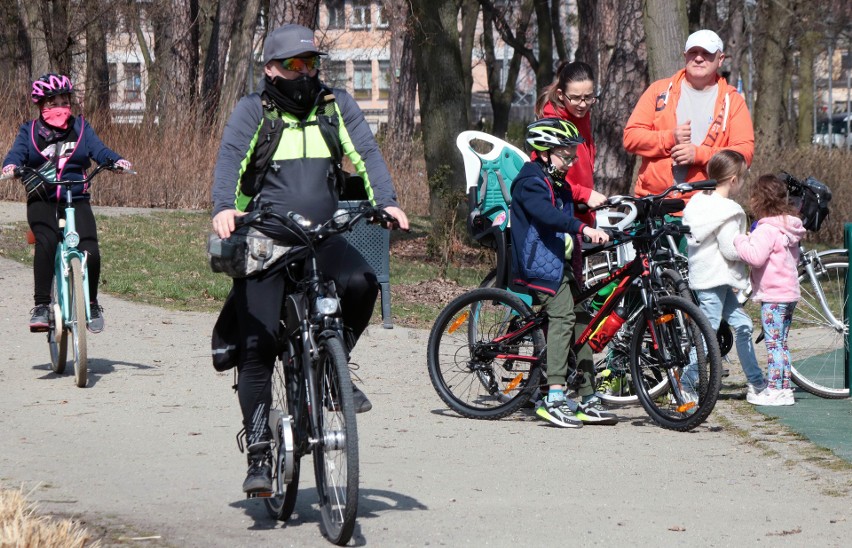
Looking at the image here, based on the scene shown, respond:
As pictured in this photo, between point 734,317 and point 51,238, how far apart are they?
4399mm

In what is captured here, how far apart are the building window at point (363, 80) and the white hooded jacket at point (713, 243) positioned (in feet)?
265

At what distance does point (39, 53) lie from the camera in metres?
22.5

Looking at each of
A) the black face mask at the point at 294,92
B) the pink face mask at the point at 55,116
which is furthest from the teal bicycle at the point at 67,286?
the black face mask at the point at 294,92

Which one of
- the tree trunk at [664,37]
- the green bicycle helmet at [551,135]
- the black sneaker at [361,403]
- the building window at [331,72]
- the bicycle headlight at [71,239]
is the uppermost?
the building window at [331,72]

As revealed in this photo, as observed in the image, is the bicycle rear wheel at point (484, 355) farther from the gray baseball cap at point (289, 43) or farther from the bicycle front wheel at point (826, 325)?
the gray baseball cap at point (289, 43)

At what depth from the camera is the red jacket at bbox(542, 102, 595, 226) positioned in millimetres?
8000

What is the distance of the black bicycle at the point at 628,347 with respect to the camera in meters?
7.38

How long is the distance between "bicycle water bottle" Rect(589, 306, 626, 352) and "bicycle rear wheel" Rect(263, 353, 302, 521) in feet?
8.61

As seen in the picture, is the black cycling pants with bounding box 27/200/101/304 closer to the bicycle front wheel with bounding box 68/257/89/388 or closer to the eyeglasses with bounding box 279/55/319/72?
the bicycle front wheel with bounding box 68/257/89/388

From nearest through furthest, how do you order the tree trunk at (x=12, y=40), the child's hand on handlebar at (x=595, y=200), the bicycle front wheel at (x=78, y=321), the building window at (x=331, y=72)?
the child's hand on handlebar at (x=595, y=200) → the bicycle front wheel at (x=78, y=321) → the tree trunk at (x=12, y=40) → the building window at (x=331, y=72)

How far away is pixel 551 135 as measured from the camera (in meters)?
7.43

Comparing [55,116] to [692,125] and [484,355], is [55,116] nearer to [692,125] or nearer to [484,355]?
[484,355]

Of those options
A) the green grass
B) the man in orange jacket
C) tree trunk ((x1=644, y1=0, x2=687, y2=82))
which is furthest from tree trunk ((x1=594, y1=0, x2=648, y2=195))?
the man in orange jacket

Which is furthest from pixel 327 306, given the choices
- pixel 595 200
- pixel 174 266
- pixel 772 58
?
pixel 772 58
